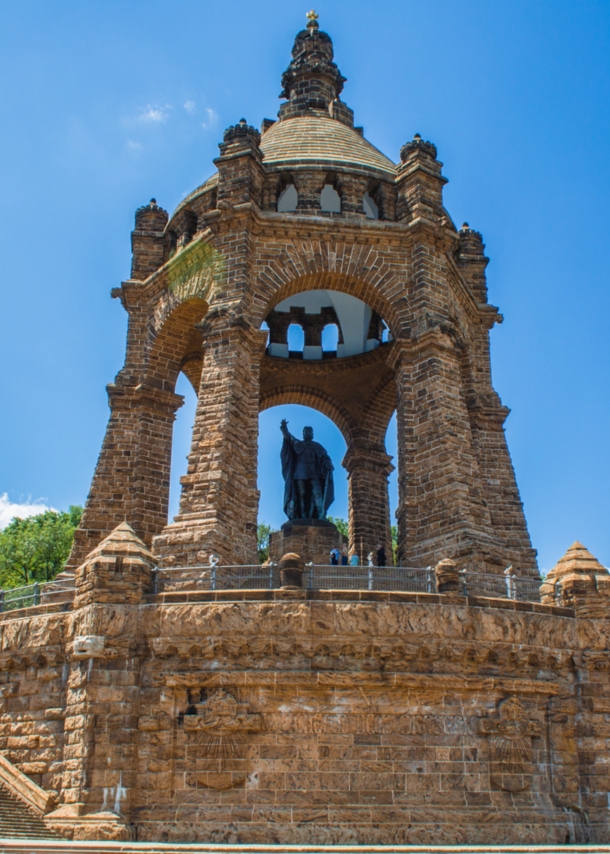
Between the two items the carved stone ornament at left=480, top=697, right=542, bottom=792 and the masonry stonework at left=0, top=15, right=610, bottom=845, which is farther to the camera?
the carved stone ornament at left=480, top=697, right=542, bottom=792

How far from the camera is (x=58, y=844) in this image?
438 inches

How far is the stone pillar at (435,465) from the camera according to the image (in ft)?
58.1

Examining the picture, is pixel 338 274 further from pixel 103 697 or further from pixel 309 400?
pixel 103 697

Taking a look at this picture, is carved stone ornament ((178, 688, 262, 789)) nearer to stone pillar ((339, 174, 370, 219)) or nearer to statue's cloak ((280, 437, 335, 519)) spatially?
statue's cloak ((280, 437, 335, 519))

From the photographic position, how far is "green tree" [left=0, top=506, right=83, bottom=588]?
1467 inches

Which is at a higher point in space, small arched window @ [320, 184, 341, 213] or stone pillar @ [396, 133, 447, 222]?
small arched window @ [320, 184, 341, 213]

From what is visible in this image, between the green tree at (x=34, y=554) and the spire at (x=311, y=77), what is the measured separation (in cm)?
2012

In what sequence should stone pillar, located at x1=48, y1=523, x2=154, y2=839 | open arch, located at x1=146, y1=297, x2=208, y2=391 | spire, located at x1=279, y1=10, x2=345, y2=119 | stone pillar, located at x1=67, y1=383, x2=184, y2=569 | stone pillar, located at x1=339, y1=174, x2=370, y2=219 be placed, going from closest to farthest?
1. stone pillar, located at x1=48, y1=523, x2=154, y2=839
2. stone pillar, located at x1=67, y1=383, x2=184, y2=569
3. stone pillar, located at x1=339, y1=174, x2=370, y2=219
4. open arch, located at x1=146, y1=297, x2=208, y2=391
5. spire, located at x1=279, y1=10, x2=345, y2=119

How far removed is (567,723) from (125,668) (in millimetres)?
7321

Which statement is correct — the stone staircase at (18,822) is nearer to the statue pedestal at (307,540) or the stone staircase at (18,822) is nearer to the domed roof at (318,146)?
the statue pedestal at (307,540)

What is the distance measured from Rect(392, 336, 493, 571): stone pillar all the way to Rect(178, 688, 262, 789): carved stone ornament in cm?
573

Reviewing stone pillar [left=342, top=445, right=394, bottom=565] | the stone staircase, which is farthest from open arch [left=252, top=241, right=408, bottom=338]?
the stone staircase

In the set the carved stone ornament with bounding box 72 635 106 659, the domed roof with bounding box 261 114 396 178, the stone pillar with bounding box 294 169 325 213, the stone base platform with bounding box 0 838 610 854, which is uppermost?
the domed roof with bounding box 261 114 396 178

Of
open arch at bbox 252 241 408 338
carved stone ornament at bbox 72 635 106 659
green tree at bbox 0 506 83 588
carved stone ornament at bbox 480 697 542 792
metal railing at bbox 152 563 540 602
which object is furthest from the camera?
green tree at bbox 0 506 83 588
